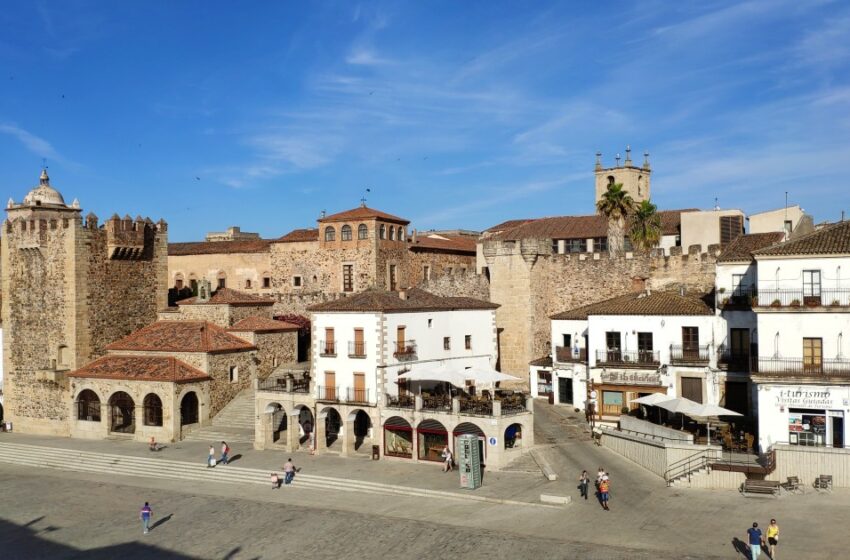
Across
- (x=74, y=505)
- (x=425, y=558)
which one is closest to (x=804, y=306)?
(x=425, y=558)

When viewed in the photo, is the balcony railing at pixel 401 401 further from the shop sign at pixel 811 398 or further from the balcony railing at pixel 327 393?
the shop sign at pixel 811 398

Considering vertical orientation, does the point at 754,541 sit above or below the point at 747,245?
below

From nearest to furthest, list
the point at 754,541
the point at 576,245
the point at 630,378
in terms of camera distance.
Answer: the point at 754,541 → the point at 630,378 → the point at 576,245

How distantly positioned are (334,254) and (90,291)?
14221 millimetres

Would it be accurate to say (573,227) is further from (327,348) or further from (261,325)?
(327,348)

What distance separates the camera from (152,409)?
1633 inches

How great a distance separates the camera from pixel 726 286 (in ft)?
110

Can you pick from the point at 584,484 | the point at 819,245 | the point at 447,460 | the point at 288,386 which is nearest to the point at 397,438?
the point at 447,460

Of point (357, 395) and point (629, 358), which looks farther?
point (357, 395)

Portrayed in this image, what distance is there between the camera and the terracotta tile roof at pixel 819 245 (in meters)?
28.5

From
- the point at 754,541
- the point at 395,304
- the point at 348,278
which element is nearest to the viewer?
the point at 754,541

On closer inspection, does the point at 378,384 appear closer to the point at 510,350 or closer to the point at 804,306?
the point at 510,350

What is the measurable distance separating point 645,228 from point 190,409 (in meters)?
23.7

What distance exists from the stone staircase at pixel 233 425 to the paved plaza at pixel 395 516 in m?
5.04
